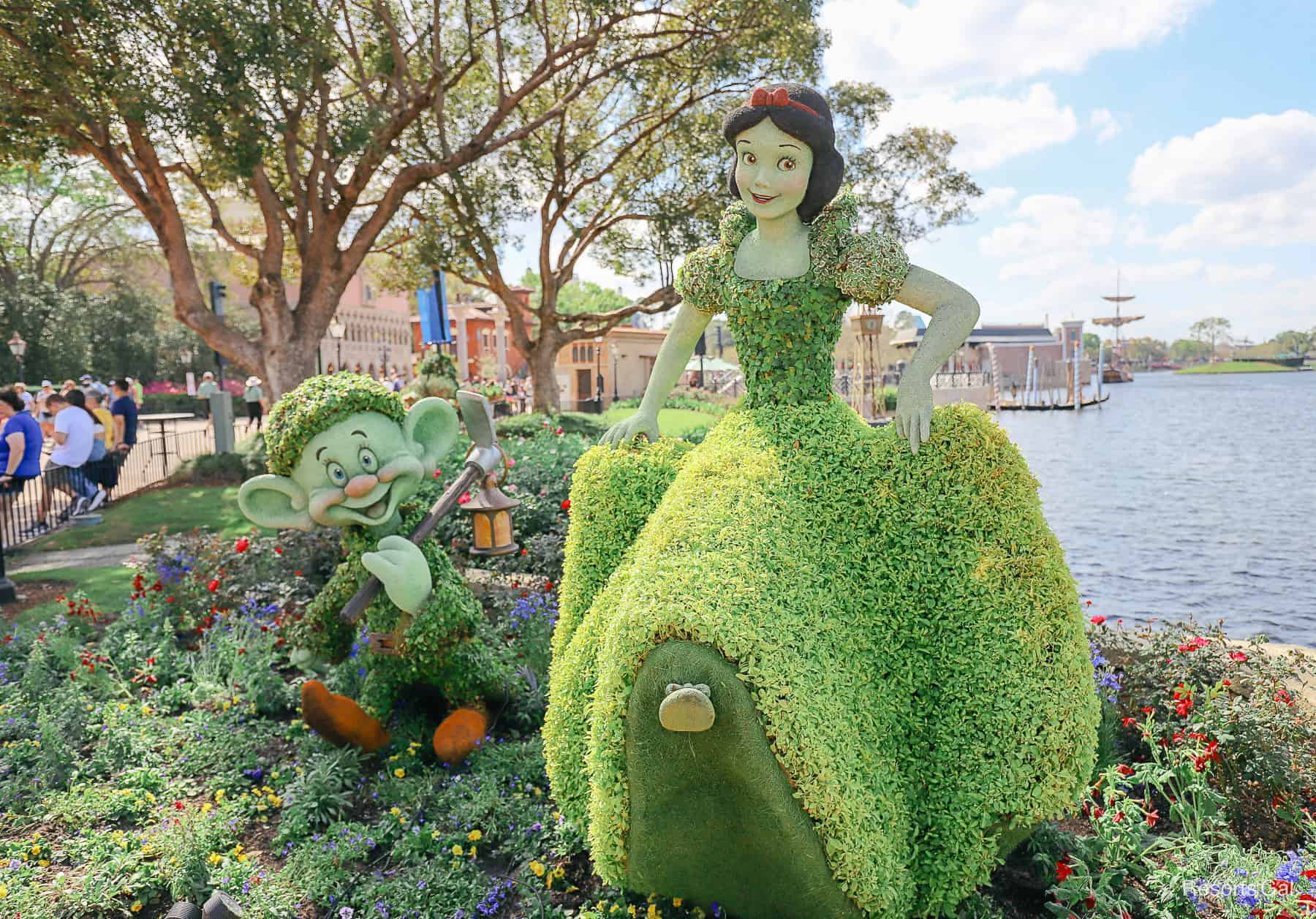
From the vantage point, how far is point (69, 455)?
9820mm

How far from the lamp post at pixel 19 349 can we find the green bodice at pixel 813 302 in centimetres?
2789

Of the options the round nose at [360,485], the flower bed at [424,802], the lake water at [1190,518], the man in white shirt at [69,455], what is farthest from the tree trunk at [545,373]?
the round nose at [360,485]

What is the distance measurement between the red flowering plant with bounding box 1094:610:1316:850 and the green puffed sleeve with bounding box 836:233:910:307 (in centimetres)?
229

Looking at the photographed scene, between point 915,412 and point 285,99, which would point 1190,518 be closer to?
point 915,412

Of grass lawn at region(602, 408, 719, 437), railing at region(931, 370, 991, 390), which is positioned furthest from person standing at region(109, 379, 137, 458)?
railing at region(931, 370, 991, 390)

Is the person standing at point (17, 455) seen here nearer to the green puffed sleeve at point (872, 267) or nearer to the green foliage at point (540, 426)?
the green foliage at point (540, 426)

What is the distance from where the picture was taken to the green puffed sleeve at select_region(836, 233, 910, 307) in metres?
2.67

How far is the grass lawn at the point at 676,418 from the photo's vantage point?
15.0 metres

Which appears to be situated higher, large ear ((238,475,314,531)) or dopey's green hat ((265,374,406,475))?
dopey's green hat ((265,374,406,475))

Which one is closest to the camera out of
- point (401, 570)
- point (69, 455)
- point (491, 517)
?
point (401, 570)

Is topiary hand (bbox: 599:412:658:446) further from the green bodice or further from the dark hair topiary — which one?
the dark hair topiary

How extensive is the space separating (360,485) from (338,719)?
1.07m

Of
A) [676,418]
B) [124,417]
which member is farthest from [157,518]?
[676,418]

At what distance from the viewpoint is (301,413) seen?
3826mm
